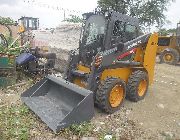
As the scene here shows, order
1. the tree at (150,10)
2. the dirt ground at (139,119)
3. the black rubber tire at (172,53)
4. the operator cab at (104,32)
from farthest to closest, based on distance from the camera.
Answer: the tree at (150,10) < the black rubber tire at (172,53) < the operator cab at (104,32) < the dirt ground at (139,119)

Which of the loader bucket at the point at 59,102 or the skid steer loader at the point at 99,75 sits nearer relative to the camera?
the loader bucket at the point at 59,102

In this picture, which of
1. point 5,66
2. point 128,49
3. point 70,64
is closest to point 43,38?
point 5,66

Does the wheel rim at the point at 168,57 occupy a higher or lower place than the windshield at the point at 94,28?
lower

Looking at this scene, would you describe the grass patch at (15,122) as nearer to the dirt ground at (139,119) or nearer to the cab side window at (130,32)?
the dirt ground at (139,119)

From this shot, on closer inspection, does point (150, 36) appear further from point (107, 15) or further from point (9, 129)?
point (9, 129)

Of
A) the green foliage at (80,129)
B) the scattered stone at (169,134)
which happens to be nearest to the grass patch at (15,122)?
the green foliage at (80,129)

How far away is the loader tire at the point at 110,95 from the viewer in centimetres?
563

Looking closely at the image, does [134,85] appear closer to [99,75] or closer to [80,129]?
[99,75]

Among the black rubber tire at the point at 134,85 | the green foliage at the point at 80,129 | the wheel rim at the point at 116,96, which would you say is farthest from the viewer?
the black rubber tire at the point at 134,85

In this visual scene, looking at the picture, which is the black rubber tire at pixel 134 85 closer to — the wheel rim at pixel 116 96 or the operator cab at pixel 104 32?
the wheel rim at pixel 116 96

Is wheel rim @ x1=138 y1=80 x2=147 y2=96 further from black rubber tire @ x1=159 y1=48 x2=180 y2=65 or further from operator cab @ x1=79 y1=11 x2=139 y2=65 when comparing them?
black rubber tire @ x1=159 y1=48 x2=180 y2=65

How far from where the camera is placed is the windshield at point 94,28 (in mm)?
6289

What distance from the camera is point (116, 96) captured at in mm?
6074

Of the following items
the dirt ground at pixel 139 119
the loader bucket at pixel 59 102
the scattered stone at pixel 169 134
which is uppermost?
the loader bucket at pixel 59 102
